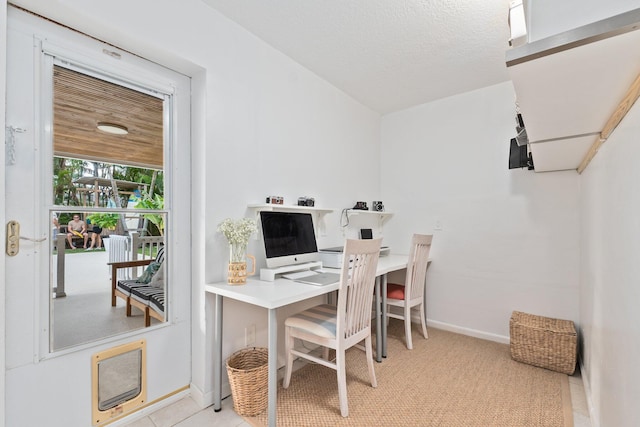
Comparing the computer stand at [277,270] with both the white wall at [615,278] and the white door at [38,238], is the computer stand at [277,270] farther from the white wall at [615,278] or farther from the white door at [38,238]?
the white wall at [615,278]

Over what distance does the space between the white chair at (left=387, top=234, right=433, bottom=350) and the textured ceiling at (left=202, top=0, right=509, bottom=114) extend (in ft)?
4.97

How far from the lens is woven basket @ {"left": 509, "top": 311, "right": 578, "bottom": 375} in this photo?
2.25 m

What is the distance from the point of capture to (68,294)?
1.52 metres

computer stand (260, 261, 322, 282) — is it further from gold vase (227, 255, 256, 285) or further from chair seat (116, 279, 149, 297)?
chair seat (116, 279, 149, 297)

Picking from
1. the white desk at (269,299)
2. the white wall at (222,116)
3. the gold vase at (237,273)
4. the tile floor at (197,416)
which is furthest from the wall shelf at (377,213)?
the tile floor at (197,416)

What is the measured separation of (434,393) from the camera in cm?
202

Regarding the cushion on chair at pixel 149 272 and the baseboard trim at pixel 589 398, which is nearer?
Answer: the baseboard trim at pixel 589 398

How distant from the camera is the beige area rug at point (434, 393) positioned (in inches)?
69.0

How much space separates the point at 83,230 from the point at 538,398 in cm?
294

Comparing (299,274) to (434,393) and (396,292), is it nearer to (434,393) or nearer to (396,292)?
(396,292)

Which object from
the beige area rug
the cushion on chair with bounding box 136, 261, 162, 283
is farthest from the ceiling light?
the beige area rug

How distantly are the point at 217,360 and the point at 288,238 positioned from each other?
0.94 metres

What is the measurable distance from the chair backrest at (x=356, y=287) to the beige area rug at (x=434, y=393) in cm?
45

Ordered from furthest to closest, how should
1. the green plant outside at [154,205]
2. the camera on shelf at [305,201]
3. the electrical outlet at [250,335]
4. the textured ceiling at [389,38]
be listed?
the camera on shelf at [305,201] < the electrical outlet at [250,335] < the textured ceiling at [389,38] < the green plant outside at [154,205]
